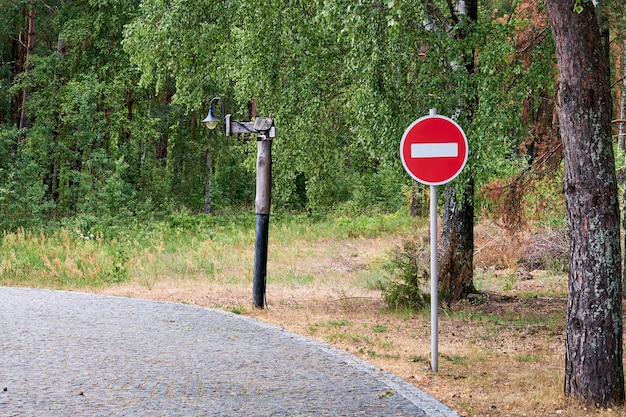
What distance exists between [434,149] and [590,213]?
65.6 inches

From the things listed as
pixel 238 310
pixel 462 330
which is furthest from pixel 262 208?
pixel 462 330

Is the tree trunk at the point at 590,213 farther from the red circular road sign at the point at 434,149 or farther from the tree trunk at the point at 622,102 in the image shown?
the tree trunk at the point at 622,102

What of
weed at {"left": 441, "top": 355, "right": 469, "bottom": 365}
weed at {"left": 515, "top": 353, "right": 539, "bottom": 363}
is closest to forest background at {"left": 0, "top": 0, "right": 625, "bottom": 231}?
weed at {"left": 515, "top": 353, "right": 539, "bottom": 363}

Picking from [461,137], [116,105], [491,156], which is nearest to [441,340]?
[491,156]

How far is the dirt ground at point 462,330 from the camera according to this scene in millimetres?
7004

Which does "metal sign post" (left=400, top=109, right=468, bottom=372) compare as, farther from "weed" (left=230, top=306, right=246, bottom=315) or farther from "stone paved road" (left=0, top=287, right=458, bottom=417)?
"weed" (left=230, top=306, right=246, bottom=315)

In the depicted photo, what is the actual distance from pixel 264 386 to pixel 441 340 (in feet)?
11.8

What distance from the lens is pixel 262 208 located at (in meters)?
12.4

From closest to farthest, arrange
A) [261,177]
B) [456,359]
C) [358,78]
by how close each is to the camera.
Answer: [456,359], [358,78], [261,177]

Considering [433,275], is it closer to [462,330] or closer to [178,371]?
[178,371]

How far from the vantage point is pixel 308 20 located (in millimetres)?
12398

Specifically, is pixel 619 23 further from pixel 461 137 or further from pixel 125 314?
pixel 125 314

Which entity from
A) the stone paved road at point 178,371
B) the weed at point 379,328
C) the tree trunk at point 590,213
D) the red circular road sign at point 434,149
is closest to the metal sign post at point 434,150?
the red circular road sign at point 434,149

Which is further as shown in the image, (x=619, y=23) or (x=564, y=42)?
(x=619, y=23)
